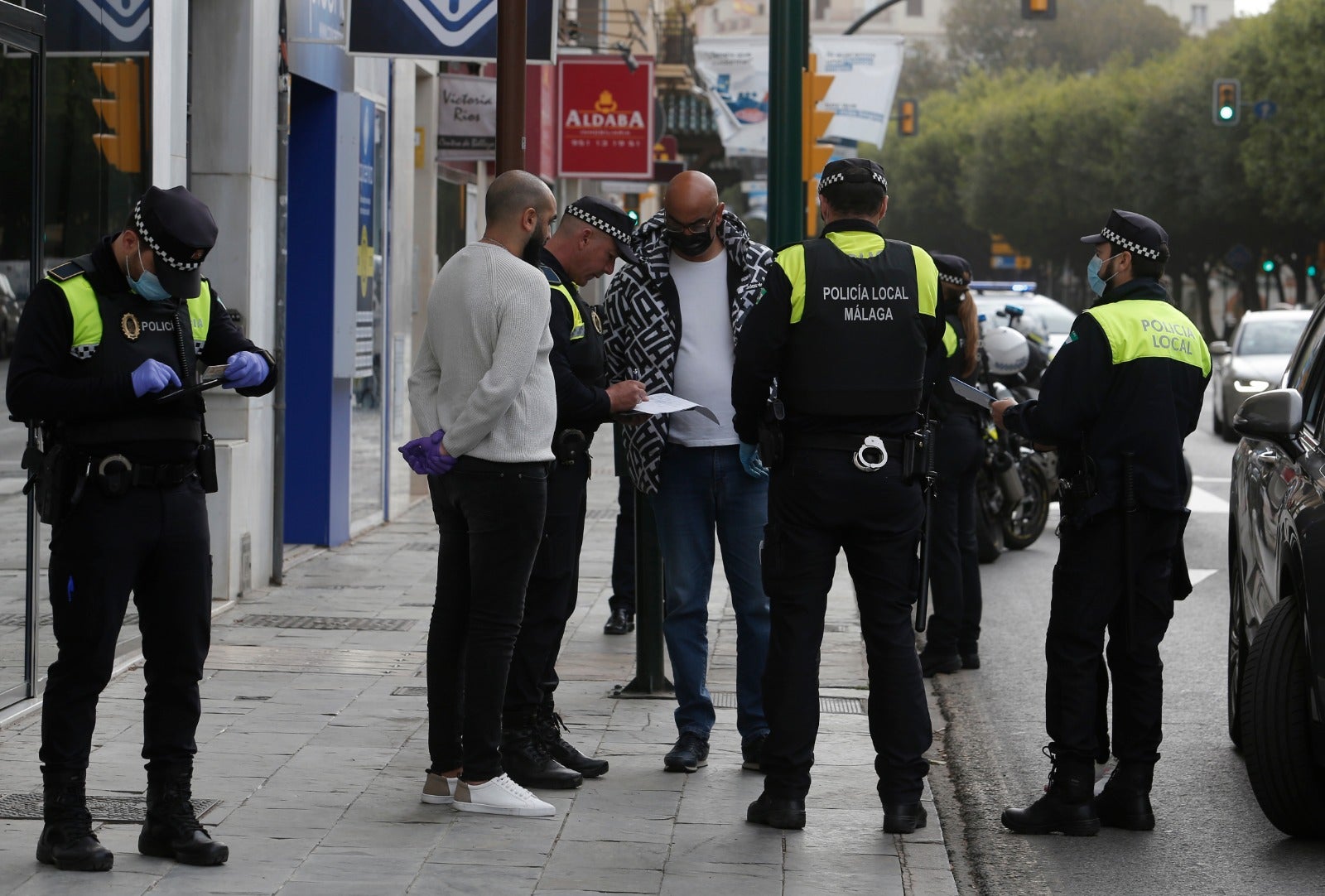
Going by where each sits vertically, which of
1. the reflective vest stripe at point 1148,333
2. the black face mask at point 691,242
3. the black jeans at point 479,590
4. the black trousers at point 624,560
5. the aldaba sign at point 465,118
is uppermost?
the aldaba sign at point 465,118

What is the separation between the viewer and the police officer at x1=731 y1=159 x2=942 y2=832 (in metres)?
5.64

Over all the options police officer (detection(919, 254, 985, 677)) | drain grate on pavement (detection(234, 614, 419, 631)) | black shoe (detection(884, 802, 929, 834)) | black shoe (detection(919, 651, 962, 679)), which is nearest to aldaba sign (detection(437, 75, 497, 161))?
drain grate on pavement (detection(234, 614, 419, 631))

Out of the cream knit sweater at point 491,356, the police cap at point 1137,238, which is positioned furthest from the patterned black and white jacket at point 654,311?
the police cap at point 1137,238

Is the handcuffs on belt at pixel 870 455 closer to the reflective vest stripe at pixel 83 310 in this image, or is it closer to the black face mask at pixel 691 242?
the black face mask at pixel 691 242

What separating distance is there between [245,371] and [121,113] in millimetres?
3523

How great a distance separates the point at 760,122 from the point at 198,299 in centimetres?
1890

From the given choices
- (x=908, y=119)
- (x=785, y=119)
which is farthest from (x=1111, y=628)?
(x=908, y=119)

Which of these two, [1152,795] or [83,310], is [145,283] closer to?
[83,310]

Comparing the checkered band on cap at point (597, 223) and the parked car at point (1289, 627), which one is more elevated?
the checkered band on cap at point (597, 223)

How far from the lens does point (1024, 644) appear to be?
9820 mm

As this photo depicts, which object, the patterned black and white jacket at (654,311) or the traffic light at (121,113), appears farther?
the traffic light at (121,113)

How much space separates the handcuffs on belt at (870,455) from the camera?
5.64 m

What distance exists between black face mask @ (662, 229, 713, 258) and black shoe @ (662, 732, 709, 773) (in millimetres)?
1617

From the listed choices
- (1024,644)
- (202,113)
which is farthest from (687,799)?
(202,113)
